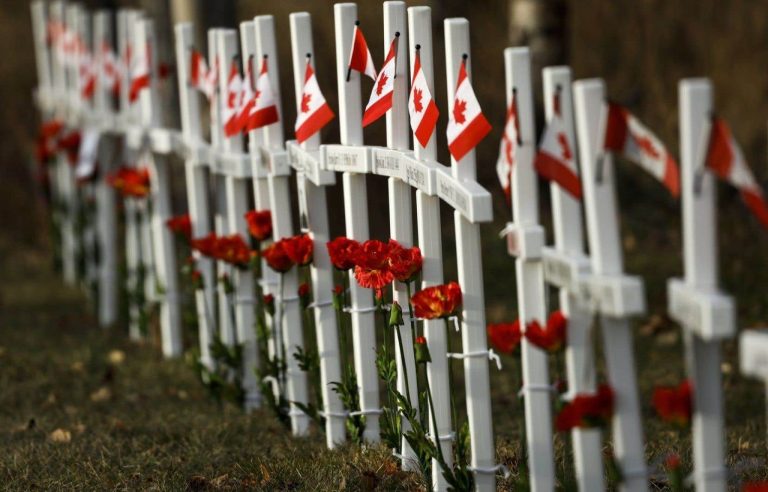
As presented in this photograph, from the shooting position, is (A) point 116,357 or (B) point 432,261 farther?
(A) point 116,357

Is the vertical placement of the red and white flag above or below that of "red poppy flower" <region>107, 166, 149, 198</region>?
above

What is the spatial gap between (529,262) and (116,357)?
449cm

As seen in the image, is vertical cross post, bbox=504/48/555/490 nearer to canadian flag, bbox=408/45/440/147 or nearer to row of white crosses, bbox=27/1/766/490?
row of white crosses, bbox=27/1/766/490

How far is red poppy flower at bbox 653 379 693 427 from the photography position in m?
2.96

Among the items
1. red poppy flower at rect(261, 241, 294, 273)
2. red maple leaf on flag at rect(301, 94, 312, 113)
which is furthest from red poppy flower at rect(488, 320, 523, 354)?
red maple leaf on flag at rect(301, 94, 312, 113)

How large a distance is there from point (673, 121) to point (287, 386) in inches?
282

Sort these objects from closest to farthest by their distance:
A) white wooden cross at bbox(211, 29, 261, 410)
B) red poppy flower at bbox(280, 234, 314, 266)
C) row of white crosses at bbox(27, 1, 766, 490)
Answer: row of white crosses at bbox(27, 1, 766, 490), red poppy flower at bbox(280, 234, 314, 266), white wooden cross at bbox(211, 29, 261, 410)

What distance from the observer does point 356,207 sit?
4.80 m

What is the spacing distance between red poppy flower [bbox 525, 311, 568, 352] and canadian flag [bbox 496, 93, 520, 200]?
425mm

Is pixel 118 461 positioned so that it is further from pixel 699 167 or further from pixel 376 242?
pixel 699 167

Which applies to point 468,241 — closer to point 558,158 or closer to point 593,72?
point 558,158

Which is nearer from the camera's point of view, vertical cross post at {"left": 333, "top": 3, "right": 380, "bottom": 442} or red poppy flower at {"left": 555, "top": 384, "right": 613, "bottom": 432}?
red poppy flower at {"left": 555, "top": 384, "right": 613, "bottom": 432}

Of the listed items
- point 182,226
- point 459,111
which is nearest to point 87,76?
point 182,226

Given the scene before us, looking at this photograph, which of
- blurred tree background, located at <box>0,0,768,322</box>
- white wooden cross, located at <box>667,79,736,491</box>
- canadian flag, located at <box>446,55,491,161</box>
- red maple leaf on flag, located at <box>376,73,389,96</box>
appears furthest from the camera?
blurred tree background, located at <box>0,0,768,322</box>
